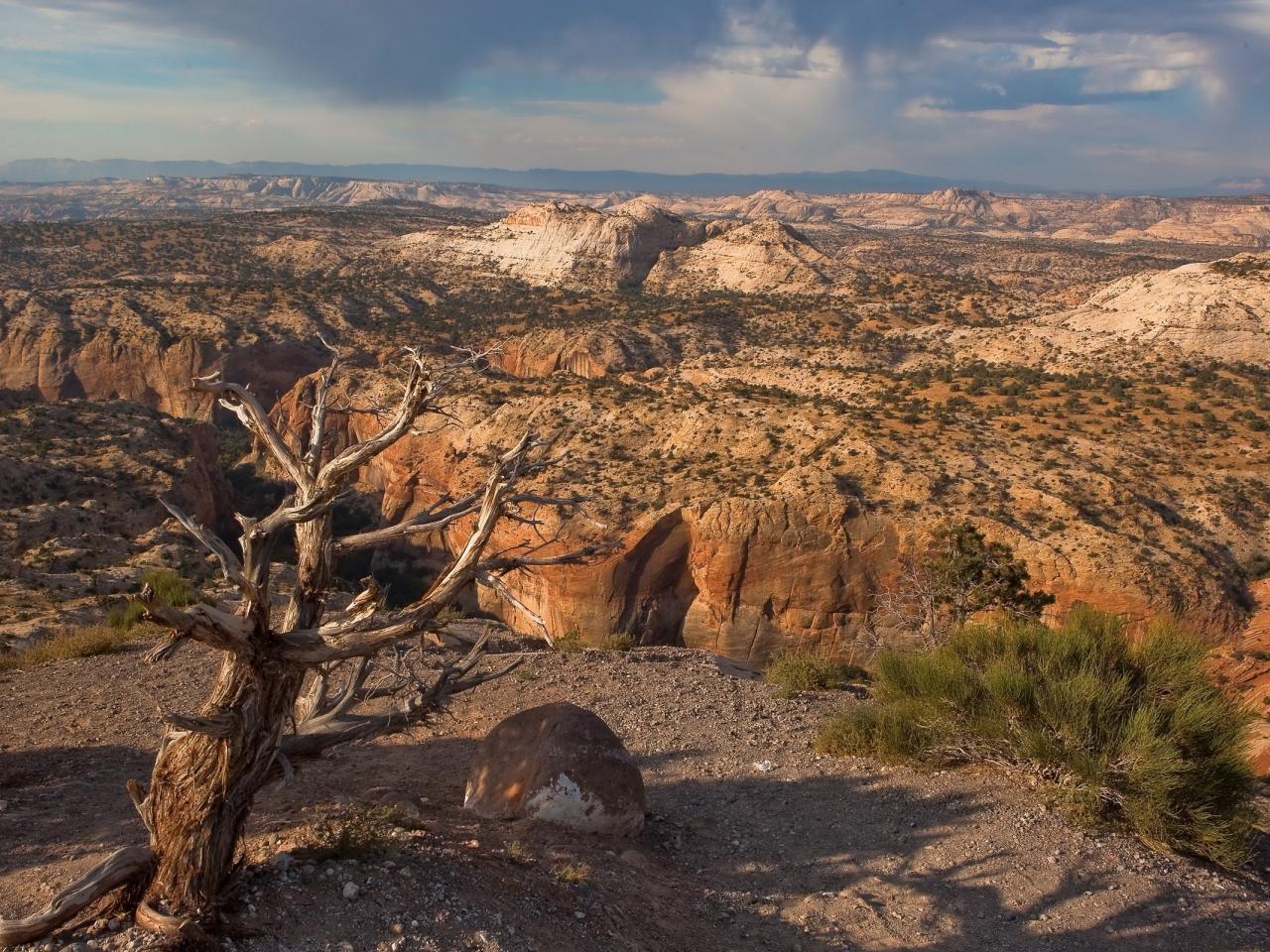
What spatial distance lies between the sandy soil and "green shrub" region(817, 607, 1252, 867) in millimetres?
300

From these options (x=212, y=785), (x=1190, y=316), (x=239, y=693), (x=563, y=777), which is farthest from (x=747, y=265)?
(x=212, y=785)

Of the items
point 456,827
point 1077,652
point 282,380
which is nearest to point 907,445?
point 1077,652

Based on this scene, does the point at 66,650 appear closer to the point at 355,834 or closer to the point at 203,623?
the point at 355,834

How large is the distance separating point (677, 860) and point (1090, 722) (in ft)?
13.4

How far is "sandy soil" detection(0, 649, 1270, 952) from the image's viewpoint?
546 cm

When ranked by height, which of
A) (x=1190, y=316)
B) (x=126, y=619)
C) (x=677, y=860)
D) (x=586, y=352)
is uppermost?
(x=1190, y=316)

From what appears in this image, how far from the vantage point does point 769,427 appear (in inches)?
1085

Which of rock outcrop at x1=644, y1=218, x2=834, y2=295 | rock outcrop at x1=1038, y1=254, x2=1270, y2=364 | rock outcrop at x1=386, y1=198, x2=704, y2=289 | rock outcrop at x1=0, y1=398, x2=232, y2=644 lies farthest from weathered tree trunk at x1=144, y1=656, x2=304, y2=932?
rock outcrop at x1=386, y1=198, x2=704, y2=289

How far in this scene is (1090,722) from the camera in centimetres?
829

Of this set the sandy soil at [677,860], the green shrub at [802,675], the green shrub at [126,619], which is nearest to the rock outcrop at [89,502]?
the green shrub at [126,619]

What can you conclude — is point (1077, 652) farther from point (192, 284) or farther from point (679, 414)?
point (192, 284)

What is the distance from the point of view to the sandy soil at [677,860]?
546 centimetres

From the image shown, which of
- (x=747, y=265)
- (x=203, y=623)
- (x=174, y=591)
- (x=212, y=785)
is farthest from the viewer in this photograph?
(x=747, y=265)

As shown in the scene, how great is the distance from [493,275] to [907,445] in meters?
59.3
